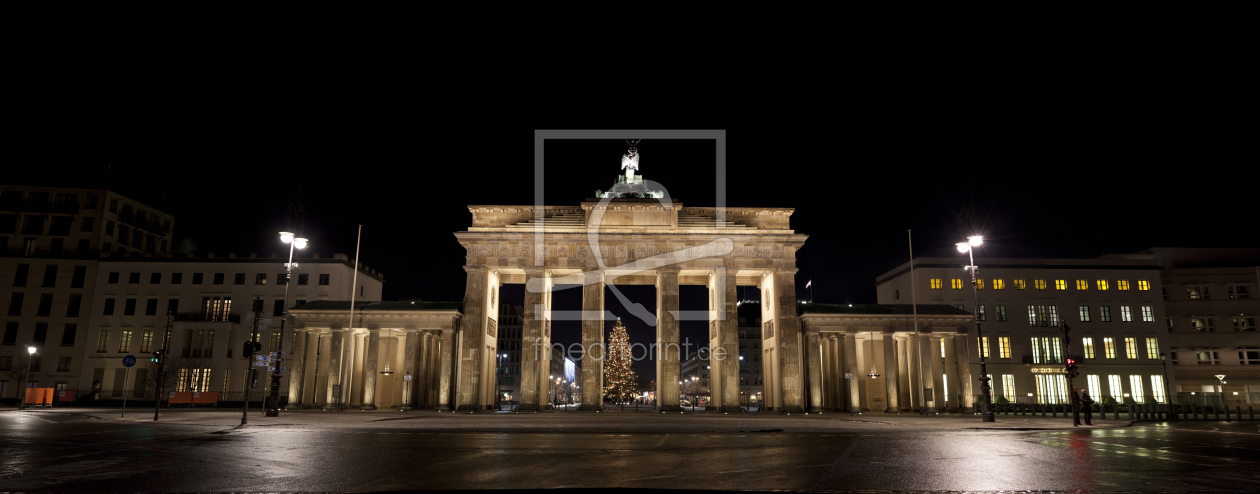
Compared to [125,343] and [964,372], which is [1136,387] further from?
[125,343]

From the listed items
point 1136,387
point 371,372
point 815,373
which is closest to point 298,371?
point 371,372

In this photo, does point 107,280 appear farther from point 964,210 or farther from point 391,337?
point 964,210

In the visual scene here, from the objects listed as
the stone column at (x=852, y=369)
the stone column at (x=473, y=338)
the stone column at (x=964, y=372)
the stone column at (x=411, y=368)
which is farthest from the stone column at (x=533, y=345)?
the stone column at (x=964, y=372)

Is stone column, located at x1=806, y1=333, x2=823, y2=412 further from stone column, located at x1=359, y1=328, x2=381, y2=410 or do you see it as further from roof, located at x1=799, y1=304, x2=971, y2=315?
stone column, located at x1=359, y1=328, x2=381, y2=410

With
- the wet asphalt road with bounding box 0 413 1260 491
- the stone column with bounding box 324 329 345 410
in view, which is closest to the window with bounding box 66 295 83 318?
the stone column with bounding box 324 329 345 410

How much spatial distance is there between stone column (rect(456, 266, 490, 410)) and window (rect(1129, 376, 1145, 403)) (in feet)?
198

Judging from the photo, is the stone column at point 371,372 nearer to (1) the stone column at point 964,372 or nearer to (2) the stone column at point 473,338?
(2) the stone column at point 473,338

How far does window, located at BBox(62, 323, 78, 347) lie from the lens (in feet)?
228

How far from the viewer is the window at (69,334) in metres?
69.6

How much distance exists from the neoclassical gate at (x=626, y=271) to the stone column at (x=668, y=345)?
79 millimetres

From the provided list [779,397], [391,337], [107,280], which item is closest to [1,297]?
[107,280]

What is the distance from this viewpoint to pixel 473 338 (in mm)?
54750

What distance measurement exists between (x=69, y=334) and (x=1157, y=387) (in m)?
104

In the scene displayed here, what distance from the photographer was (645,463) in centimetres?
1542
